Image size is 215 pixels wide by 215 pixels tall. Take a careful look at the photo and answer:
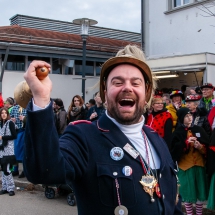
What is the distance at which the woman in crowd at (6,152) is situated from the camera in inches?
300

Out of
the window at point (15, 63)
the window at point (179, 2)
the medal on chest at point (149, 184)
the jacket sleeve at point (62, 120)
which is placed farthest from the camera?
the window at point (15, 63)

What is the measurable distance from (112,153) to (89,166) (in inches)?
5.8

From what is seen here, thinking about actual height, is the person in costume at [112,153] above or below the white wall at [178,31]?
below

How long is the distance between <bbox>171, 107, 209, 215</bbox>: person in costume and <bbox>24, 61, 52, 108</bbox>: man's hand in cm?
408

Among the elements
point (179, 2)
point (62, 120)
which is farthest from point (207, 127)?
point (179, 2)

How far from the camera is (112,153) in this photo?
1.87m

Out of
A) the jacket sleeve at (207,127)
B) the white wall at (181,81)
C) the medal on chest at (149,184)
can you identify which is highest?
the white wall at (181,81)

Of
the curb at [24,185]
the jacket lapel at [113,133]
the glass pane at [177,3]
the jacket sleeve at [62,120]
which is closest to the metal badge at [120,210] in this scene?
the jacket lapel at [113,133]

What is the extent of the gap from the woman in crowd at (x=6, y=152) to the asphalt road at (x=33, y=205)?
21cm

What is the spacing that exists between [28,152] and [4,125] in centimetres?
660

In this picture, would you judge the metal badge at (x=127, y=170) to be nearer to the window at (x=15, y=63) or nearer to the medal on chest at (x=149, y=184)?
the medal on chest at (x=149, y=184)

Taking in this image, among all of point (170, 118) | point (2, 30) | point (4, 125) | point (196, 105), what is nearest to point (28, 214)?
point (4, 125)

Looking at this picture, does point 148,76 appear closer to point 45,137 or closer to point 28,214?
point 45,137

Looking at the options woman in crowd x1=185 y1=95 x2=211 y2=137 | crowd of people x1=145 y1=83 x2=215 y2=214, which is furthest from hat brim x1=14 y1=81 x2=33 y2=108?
woman in crowd x1=185 y1=95 x2=211 y2=137
